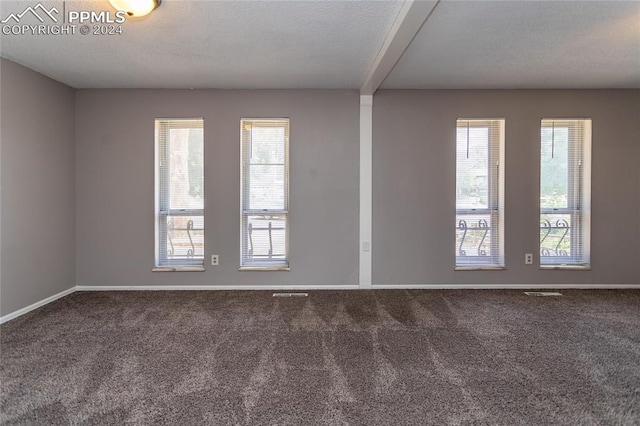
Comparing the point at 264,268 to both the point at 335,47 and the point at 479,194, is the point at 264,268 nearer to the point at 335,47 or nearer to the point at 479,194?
the point at 335,47

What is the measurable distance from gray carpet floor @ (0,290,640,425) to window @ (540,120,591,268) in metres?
0.69

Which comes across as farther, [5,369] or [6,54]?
[6,54]

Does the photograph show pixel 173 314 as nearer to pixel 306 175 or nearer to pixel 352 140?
pixel 306 175

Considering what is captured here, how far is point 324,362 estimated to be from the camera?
82.7 inches

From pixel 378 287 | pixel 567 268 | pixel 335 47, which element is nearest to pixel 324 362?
pixel 378 287

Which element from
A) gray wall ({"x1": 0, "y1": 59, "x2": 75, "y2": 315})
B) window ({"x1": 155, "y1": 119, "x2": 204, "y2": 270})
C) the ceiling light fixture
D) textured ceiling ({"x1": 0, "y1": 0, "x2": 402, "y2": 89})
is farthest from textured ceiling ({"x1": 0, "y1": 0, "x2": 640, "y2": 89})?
window ({"x1": 155, "y1": 119, "x2": 204, "y2": 270})

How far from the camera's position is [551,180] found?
378 cm

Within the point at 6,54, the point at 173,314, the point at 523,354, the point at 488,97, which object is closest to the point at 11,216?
the point at 6,54

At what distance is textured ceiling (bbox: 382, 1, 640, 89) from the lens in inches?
86.4

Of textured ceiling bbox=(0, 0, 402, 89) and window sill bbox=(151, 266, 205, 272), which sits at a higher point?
textured ceiling bbox=(0, 0, 402, 89)

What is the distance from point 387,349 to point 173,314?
78.5 inches

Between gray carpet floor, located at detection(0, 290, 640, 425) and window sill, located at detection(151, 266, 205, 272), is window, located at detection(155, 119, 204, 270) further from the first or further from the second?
gray carpet floor, located at detection(0, 290, 640, 425)

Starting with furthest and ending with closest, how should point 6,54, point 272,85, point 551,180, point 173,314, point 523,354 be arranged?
point 551,180
point 272,85
point 173,314
point 6,54
point 523,354

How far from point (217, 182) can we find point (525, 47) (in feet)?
10.9
